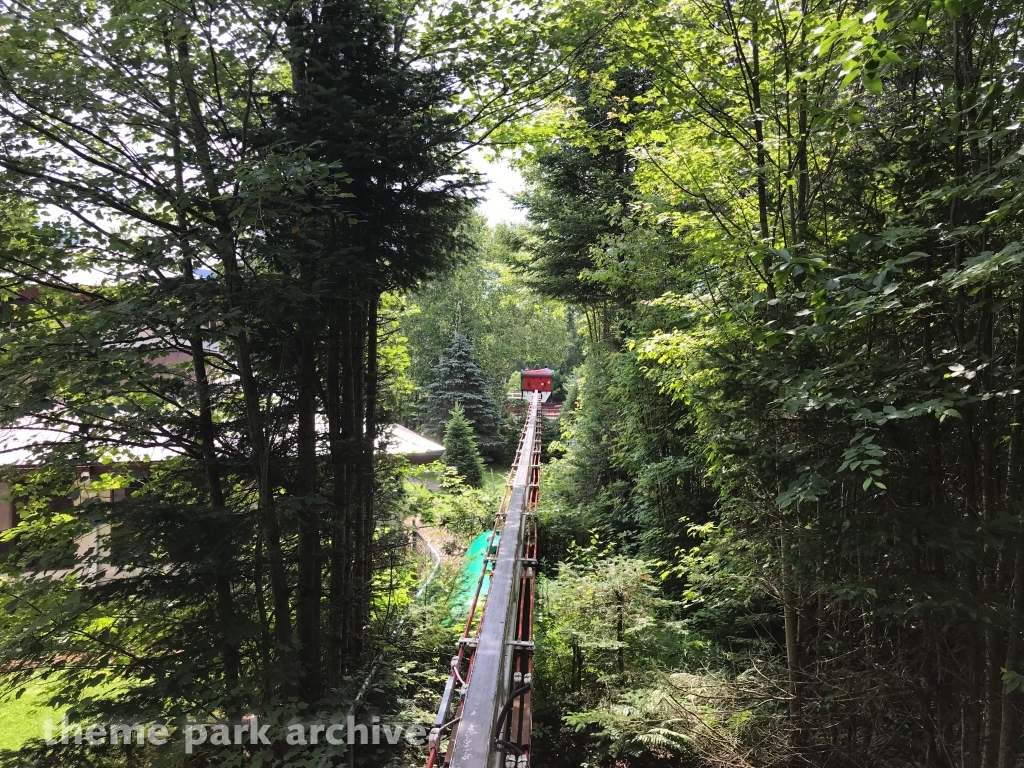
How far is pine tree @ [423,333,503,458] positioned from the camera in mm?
22266

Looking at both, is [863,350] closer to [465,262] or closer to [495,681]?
[495,681]

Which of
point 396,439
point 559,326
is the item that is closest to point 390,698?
point 396,439

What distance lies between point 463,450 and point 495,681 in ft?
46.5

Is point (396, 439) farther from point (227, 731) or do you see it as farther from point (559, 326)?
point (559, 326)

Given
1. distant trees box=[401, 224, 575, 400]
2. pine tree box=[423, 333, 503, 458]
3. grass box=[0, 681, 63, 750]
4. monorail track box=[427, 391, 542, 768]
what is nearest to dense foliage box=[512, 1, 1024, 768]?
monorail track box=[427, 391, 542, 768]

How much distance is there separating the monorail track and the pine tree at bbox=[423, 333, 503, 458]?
15868 millimetres

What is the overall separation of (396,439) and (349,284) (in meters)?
3.21

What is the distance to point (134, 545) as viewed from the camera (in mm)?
2842

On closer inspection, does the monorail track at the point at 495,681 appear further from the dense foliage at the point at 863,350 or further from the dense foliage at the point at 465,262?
the dense foliage at the point at 863,350

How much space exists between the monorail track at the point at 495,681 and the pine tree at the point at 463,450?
10984mm

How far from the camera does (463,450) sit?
1758 cm

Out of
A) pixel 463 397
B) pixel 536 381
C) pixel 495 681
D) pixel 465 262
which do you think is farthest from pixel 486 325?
pixel 495 681

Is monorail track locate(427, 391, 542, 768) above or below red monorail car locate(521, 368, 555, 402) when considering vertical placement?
below

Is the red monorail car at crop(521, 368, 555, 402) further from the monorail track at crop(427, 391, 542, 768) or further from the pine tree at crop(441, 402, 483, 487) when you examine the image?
the monorail track at crop(427, 391, 542, 768)
